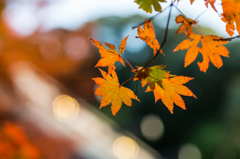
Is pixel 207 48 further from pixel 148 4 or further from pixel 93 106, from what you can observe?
pixel 93 106

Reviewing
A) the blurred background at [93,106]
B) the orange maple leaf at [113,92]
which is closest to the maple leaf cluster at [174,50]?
the orange maple leaf at [113,92]

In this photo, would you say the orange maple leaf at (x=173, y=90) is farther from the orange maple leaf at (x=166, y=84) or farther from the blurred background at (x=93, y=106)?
the blurred background at (x=93, y=106)

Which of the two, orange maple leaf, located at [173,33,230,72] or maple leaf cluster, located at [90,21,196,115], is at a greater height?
orange maple leaf, located at [173,33,230,72]

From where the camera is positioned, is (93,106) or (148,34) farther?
(93,106)

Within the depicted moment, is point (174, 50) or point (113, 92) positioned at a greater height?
point (174, 50)

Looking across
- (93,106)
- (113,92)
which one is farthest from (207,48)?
(93,106)

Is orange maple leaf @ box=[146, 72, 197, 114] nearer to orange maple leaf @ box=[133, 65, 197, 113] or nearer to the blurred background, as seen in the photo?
orange maple leaf @ box=[133, 65, 197, 113]

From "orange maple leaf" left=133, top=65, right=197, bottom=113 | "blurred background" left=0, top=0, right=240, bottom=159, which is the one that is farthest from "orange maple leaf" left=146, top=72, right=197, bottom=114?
"blurred background" left=0, top=0, right=240, bottom=159
